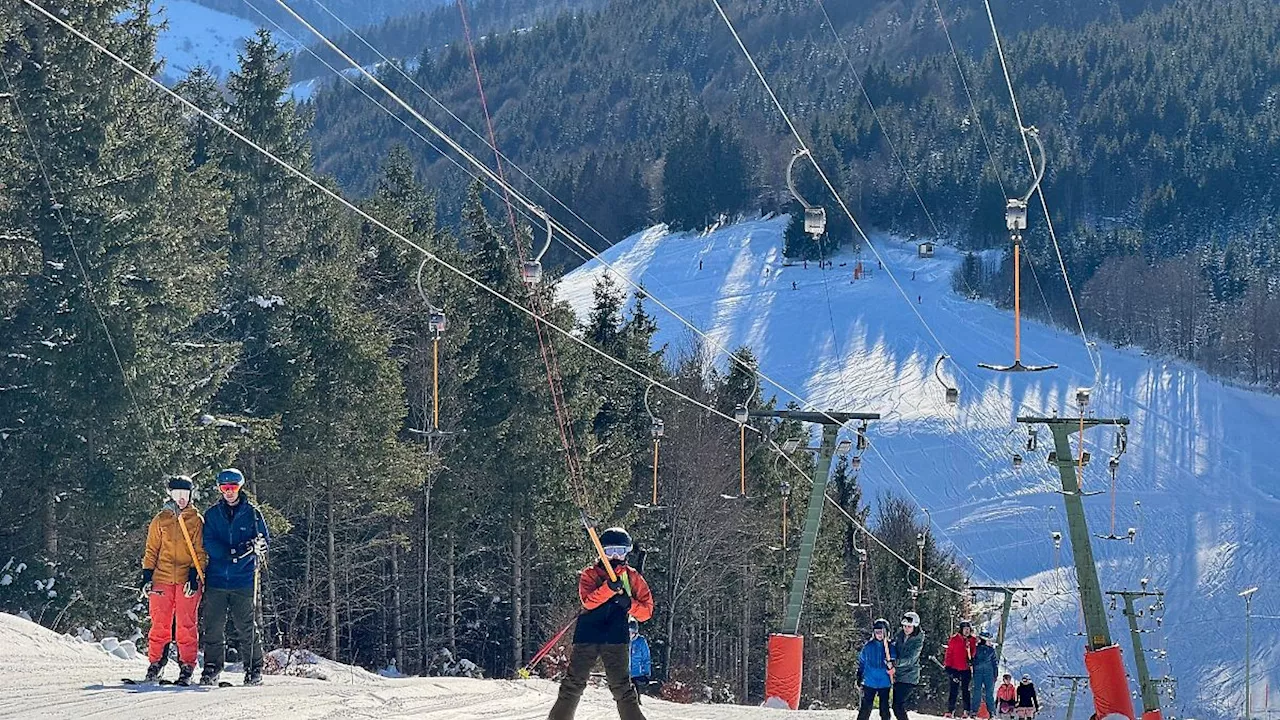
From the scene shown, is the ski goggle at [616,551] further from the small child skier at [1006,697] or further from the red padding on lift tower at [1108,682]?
the small child skier at [1006,697]

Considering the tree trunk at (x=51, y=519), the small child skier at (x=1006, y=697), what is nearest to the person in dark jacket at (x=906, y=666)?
the small child skier at (x=1006, y=697)

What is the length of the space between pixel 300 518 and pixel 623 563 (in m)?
27.8

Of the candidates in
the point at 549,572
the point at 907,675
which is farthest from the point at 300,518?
the point at 907,675

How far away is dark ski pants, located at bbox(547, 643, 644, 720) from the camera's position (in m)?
10.8

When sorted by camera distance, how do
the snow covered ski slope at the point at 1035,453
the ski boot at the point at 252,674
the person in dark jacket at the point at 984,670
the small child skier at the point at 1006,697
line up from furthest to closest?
the snow covered ski slope at the point at 1035,453 < the small child skier at the point at 1006,697 < the person in dark jacket at the point at 984,670 < the ski boot at the point at 252,674

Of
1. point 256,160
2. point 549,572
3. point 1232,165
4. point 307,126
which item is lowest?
point 549,572

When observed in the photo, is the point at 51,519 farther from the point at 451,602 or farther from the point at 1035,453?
the point at 1035,453

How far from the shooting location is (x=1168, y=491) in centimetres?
9350

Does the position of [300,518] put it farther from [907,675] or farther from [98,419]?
[907,675]

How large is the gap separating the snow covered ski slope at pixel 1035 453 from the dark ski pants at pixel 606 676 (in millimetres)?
65860

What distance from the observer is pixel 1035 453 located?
4331 inches

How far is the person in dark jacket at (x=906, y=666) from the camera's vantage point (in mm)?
16702

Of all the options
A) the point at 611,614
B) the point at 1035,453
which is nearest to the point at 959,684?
the point at 611,614

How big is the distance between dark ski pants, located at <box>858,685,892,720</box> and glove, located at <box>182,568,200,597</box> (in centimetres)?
675
